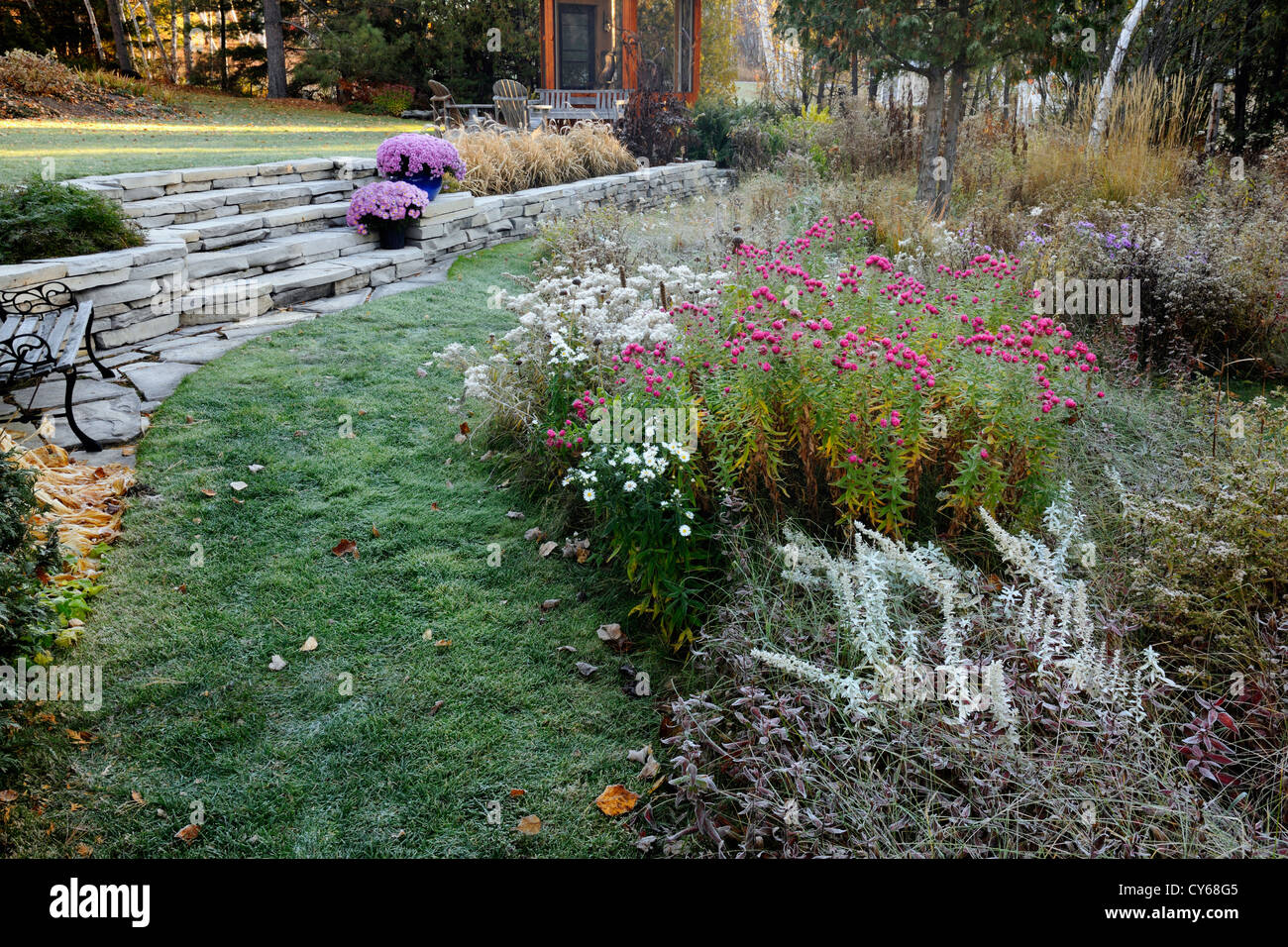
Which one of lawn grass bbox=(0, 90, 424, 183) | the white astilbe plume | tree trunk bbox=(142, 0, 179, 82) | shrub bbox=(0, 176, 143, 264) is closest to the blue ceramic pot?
lawn grass bbox=(0, 90, 424, 183)

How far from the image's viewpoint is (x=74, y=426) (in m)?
3.85

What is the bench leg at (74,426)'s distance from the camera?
3.83 metres

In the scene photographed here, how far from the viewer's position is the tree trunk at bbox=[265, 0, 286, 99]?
16.8 meters

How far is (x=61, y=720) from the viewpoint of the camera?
8.04 feet

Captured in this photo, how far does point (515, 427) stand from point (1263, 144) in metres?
9.13

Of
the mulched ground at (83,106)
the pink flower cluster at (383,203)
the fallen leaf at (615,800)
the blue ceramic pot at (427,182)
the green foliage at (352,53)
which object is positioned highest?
the green foliage at (352,53)

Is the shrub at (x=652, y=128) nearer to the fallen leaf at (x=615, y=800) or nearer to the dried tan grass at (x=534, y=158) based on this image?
the dried tan grass at (x=534, y=158)

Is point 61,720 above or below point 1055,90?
below

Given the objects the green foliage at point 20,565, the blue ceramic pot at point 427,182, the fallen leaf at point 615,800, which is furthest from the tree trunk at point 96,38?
the fallen leaf at point 615,800

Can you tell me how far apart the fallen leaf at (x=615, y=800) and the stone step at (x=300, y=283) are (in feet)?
16.0

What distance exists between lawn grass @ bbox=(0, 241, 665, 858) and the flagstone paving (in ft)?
0.52

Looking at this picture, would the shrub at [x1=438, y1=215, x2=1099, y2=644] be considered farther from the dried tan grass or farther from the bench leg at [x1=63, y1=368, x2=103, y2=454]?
the dried tan grass
